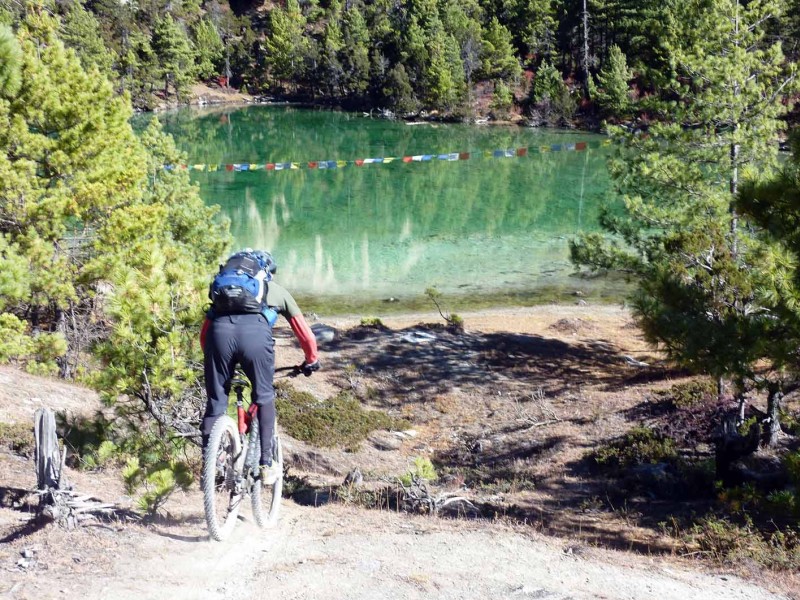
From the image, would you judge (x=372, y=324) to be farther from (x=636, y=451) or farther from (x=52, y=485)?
(x=52, y=485)

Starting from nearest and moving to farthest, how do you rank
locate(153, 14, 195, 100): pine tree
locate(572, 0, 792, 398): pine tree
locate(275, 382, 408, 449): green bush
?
1. locate(275, 382, 408, 449): green bush
2. locate(572, 0, 792, 398): pine tree
3. locate(153, 14, 195, 100): pine tree

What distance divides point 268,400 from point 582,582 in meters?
2.53

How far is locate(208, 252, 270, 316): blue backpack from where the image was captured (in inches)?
193

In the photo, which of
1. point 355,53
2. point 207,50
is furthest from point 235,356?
point 207,50

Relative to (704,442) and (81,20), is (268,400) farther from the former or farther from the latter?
(81,20)

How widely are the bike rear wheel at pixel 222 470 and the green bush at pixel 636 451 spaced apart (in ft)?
20.0

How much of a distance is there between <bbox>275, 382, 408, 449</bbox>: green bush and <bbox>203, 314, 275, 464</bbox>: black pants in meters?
5.92

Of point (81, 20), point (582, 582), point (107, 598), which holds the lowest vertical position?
point (582, 582)

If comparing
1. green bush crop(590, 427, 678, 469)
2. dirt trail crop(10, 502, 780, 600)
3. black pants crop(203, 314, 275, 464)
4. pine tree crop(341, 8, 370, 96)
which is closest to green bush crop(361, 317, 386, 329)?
green bush crop(590, 427, 678, 469)

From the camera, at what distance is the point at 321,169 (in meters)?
46.7

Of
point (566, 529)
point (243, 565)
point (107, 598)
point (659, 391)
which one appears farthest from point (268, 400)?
point (659, 391)

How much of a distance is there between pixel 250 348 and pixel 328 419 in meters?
6.90

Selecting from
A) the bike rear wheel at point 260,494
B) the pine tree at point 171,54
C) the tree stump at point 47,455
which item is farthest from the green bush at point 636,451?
the pine tree at point 171,54

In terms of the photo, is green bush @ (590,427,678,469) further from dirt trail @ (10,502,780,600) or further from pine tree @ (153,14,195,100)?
pine tree @ (153,14,195,100)
